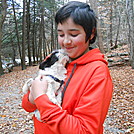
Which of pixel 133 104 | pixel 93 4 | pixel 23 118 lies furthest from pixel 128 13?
pixel 23 118

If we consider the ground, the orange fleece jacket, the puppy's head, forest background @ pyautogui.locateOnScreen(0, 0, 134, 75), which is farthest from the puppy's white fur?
forest background @ pyautogui.locateOnScreen(0, 0, 134, 75)

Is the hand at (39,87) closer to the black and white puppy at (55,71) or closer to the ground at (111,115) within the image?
the black and white puppy at (55,71)

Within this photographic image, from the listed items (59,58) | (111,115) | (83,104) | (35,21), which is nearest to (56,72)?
(59,58)

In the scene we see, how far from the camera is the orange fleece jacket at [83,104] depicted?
105 cm

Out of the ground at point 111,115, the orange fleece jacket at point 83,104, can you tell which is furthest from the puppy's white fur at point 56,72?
the ground at point 111,115

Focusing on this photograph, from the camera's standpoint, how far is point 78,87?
1.20 m

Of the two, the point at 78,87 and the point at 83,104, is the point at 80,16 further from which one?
the point at 83,104

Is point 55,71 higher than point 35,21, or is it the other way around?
point 55,71

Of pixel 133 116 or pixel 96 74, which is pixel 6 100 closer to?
pixel 133 116

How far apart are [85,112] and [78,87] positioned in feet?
0.70

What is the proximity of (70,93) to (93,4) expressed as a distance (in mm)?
11489

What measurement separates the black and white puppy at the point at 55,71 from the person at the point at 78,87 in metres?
0.05

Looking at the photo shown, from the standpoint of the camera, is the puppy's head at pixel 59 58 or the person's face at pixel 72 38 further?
the puppy's head at pixel 59 58

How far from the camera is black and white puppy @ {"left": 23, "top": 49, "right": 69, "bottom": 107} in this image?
1306 millimetres
